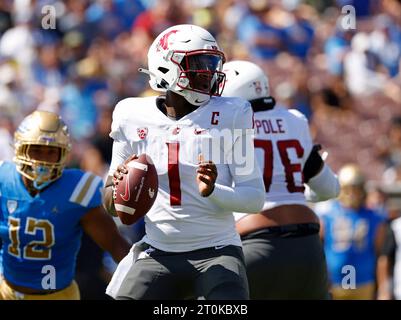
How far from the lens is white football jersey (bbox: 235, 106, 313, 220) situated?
19.0ft

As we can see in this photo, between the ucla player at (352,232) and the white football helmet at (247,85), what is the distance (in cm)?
319

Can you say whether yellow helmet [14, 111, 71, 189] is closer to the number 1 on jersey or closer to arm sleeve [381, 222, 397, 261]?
the number 1 on jersey

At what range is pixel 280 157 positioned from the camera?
229 inches

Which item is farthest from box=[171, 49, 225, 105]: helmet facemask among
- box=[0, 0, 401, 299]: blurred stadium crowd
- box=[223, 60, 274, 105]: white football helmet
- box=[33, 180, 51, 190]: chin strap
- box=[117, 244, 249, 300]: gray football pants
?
box=[0, 0, 401, 299]: blurred stadium crowd

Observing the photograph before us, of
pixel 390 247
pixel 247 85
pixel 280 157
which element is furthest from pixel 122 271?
pixel 390 247

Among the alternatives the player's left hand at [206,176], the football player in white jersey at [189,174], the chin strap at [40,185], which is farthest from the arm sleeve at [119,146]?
the chin strap at [40,185]

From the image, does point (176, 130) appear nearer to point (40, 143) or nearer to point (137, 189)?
point (137, 189)

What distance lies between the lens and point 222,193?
468 centimetres

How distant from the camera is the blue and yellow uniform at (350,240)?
9023 millimetres

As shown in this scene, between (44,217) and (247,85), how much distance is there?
133 centimetres

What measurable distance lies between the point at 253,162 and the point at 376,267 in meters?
4.63

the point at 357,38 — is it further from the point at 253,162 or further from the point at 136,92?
the point at 253,162

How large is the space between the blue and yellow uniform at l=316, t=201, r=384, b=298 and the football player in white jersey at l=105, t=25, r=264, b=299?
14.1 feet
